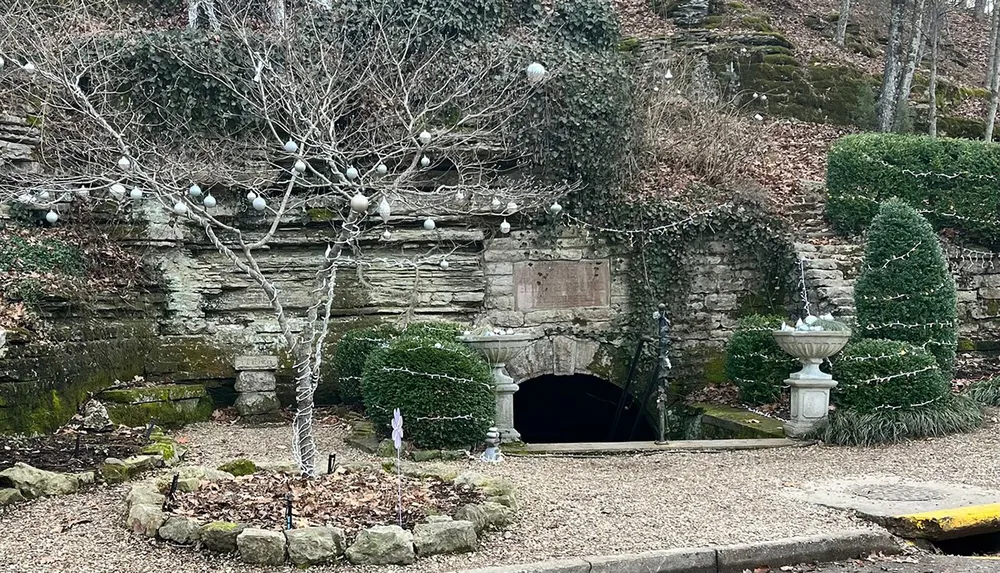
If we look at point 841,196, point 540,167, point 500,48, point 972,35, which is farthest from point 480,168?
point 972,35

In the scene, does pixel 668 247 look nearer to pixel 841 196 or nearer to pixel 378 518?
pixel 841 196

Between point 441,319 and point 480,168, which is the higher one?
point 480,168

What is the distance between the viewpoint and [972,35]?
22.9 metres

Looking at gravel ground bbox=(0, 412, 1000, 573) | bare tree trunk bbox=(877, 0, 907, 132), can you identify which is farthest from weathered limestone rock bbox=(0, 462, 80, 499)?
bare tree trunk bbox=(877, 0, 907, 132)

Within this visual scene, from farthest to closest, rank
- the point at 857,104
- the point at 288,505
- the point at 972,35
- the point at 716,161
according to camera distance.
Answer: the point at 972,35
the point at 857,104
the point at 716,161
the point at 288,505

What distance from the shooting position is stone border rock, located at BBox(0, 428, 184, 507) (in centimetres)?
600

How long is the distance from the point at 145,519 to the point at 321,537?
1077 mm

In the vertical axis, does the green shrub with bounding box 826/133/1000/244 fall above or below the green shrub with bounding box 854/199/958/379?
above

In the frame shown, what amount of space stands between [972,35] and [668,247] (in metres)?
15.7

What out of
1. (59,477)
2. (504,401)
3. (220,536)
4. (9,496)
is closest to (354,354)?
(504,401)

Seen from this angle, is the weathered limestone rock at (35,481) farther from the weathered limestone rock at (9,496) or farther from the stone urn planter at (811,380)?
the stone urn planter at (811,380)

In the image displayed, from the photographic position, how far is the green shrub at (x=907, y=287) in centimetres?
957

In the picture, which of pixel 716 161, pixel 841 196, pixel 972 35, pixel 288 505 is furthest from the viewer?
pixel 972 35

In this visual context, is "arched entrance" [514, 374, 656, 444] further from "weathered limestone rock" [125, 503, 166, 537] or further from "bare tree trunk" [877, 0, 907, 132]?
"weathered limestone rock" [125, 503, 166, 537]
